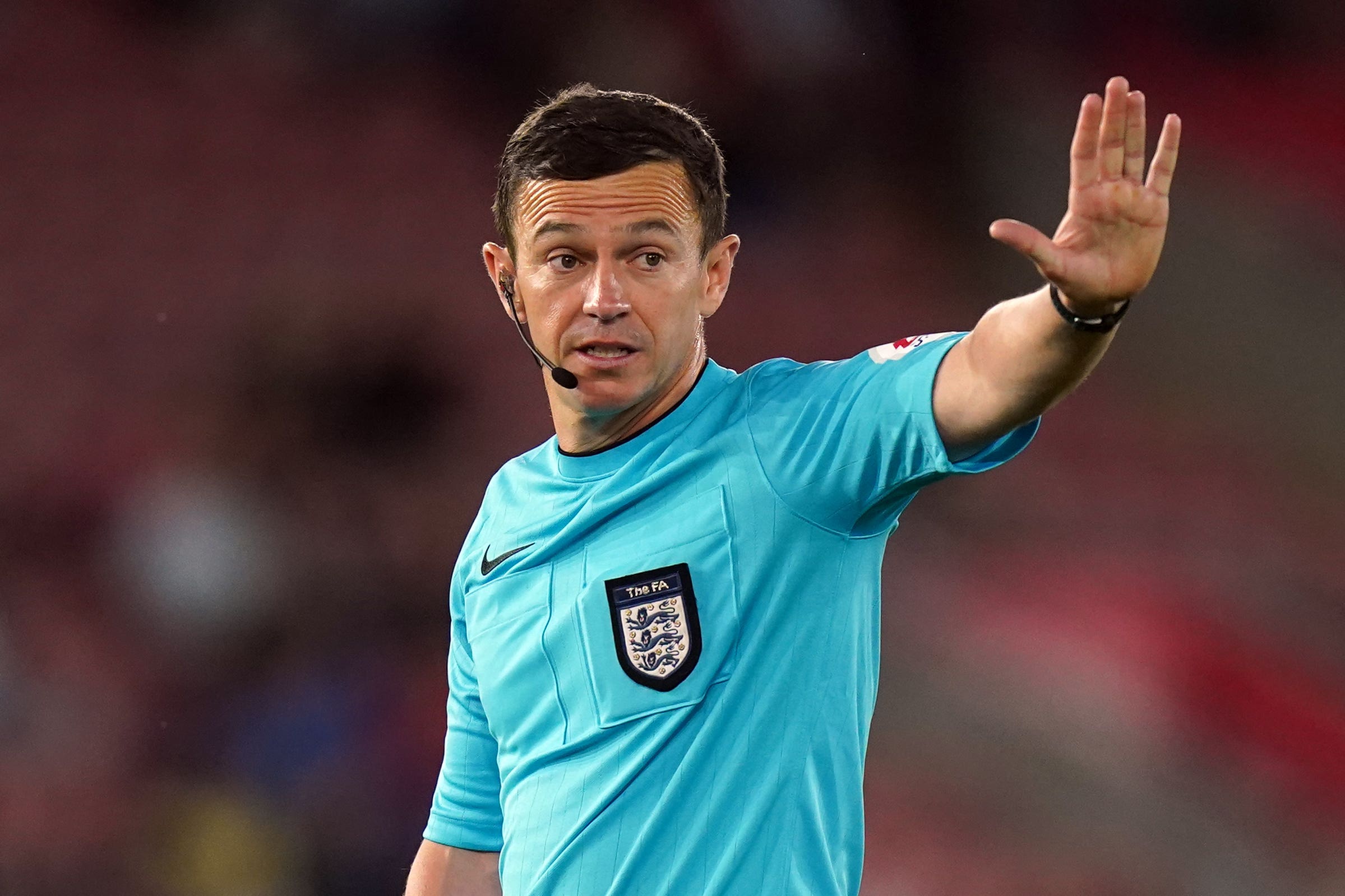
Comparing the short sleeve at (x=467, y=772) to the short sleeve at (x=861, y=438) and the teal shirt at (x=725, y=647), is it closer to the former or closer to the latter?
the teal shirt at (x=725, y=647)

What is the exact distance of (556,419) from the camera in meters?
2.00

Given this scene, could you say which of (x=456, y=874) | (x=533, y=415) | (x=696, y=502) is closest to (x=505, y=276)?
(x=696, y=502)

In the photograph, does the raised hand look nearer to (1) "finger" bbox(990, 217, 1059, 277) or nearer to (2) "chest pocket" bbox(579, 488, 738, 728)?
(1) "finger" bbox(990, 217, 1059, 277)

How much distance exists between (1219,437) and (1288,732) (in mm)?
896

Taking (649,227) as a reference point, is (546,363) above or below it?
below

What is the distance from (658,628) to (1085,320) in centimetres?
63

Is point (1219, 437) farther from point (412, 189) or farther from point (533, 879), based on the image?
point (533, 879)

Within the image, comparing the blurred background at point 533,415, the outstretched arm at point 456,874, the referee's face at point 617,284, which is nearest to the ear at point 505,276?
the referee's face at point 617,284

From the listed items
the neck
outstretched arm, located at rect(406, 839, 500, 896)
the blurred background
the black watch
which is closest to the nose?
Answer: the neck

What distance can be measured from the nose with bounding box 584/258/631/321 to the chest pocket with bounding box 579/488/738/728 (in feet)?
0.89

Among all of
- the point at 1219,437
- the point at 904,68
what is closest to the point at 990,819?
the point at 1219,437

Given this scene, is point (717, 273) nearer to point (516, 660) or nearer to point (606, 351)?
point (606, 351)

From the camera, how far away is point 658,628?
169 cm

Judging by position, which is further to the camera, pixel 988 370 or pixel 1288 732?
pixel 1288 732
